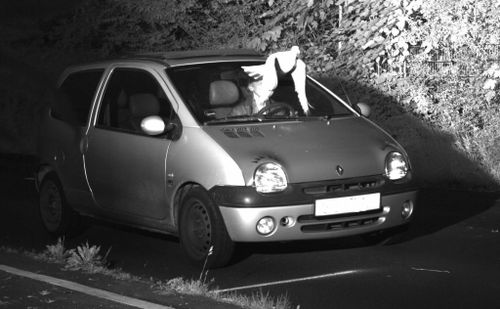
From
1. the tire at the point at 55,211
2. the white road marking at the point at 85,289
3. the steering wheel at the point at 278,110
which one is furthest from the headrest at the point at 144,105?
the white road marking at the point at 85,289

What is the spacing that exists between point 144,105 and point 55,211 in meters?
1.69

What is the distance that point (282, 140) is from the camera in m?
9.51

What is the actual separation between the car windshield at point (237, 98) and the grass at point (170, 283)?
53.6 inches

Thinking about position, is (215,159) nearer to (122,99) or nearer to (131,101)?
(131,101)

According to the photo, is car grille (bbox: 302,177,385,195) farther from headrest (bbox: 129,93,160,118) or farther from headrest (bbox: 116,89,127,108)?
headrest (bbox: 116,89,127,108)

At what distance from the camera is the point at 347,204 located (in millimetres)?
9328

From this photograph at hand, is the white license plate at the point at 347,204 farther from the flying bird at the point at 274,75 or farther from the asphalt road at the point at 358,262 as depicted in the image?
the flying bird at the point at 274,75

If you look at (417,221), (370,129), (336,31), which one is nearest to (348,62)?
(336,31)

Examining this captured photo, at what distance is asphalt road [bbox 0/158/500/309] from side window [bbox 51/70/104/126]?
1065 millimetres

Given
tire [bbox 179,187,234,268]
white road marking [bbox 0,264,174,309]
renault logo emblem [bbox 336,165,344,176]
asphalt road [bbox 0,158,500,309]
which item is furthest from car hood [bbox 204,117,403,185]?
white road marking [bbox 0,264,174,309]

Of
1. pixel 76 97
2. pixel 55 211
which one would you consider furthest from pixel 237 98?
pixel 55 211

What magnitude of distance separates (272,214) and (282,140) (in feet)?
2.25

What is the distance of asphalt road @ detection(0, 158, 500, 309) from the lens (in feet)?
27.1

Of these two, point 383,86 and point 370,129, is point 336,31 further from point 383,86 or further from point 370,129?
point 370,129
